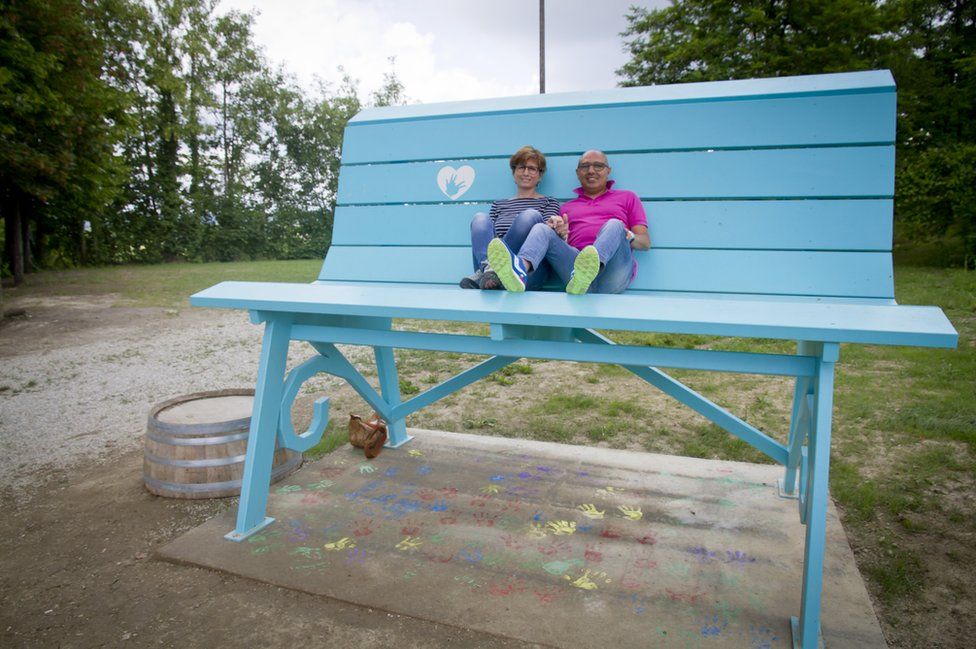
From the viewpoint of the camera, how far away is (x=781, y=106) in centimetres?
229

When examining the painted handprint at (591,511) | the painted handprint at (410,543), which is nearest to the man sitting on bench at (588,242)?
the painted handprint at (591,511)

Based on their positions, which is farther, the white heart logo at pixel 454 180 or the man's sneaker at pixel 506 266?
the white heart logo at pixel 454 180

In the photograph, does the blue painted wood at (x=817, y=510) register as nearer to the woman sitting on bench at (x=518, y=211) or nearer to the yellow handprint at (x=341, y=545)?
the woman sitting on bench at (x=518, y=211)

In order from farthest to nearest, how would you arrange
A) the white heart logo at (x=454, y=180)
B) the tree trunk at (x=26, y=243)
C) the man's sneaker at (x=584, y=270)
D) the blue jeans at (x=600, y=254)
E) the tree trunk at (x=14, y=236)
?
the tree trunk at (x=26, y=243) → the tree trunk at (x=14, y=236) → the white heart logo at (x=454, y=180) → the blue jeans at (x=600, y=254) → the man's sneaker at (x=584, y=270)

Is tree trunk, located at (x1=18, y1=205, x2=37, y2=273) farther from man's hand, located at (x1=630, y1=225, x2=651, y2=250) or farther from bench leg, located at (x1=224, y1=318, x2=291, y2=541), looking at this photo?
man's hand, located at (x1=630, y1=225, x2=651, y2=250)

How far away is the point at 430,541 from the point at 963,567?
1.75m

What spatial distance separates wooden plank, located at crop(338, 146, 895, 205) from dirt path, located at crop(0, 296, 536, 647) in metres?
1.59

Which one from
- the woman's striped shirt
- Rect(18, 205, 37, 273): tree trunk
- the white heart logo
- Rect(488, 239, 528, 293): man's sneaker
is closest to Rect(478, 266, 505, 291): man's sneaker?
Rect(488, 239, 528, 293): man's sneaker

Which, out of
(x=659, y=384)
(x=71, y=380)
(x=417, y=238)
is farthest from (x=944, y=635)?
(x=71, y=380)

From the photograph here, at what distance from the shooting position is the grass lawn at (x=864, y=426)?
2000 mm

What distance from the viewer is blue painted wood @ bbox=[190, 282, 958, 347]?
1.44 metres

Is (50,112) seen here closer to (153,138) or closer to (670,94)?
(670,94)

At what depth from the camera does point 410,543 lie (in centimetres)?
220

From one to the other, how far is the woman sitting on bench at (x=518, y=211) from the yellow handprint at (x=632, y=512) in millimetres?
925
